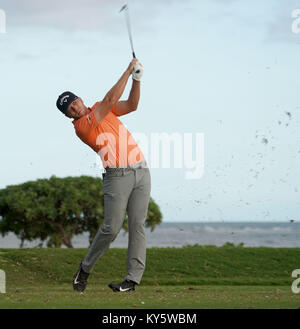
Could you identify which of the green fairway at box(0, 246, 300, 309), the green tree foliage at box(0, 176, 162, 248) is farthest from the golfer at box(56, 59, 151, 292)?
the green tree foliage at box(0, 176, 162, 248)

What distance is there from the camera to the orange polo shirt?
7.68 metres

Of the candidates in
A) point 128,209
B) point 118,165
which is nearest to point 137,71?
point 118,165

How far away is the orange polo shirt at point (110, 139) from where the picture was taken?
7676 millimetres

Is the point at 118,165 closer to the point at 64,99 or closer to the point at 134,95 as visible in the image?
the point at 134,95

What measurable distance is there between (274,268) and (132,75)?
7.39 metres

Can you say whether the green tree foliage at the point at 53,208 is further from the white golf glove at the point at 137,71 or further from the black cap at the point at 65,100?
the white golf glove at the point at 137,71

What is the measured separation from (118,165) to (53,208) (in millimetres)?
17497

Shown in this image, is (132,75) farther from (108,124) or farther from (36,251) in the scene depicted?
(36,251)

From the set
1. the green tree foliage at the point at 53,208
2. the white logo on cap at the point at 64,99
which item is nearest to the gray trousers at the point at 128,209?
the white logo on cap at the point at 64,99

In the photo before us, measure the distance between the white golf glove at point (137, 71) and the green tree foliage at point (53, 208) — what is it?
1754 cm

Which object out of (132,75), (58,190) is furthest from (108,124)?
(58,190)

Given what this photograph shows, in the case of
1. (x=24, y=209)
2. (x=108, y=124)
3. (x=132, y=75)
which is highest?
(x=132, y=75)

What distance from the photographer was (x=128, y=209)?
7844 millimetres
